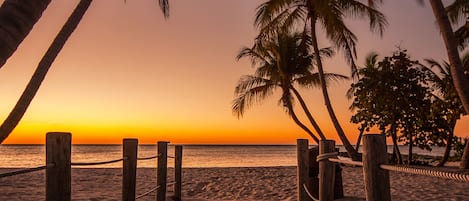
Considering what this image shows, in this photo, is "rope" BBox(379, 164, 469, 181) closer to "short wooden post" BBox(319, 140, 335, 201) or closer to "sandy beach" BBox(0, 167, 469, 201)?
"short wooden post" BBox(319, 140, 335, 201)

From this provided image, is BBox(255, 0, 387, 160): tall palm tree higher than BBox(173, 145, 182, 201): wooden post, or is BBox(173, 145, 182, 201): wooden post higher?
BBox(255, 0, 387, 160): tall palm tree

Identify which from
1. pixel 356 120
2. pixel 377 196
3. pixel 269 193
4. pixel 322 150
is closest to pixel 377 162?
pixel 377 196

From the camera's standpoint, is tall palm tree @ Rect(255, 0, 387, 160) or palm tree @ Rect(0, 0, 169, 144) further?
tall palm tree @ Rect(255, 0, 387, 160)

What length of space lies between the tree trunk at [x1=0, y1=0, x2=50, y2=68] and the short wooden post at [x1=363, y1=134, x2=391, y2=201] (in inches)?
91.8

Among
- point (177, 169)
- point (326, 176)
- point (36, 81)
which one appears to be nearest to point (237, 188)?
→ point (177, 169)

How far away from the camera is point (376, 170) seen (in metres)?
3.36

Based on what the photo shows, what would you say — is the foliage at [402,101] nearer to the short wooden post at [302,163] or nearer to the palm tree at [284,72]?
the palm tree at [284,72]

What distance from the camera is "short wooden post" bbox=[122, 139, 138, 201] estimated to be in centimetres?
647

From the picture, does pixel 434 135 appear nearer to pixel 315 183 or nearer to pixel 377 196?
pixel 315 183

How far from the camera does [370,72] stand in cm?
2061

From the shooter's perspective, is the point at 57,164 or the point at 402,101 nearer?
the point at 57,164

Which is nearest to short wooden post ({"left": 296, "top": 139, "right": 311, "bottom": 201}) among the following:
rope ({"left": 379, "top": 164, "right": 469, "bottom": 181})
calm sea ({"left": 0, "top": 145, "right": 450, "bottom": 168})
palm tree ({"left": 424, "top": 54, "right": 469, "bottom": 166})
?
rope ({"left": 379, "top": 164, "right": 469, "bottom": 181})

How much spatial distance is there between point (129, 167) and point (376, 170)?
4006 mm

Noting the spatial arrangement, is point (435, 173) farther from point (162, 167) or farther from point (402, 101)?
point (402, 101)
